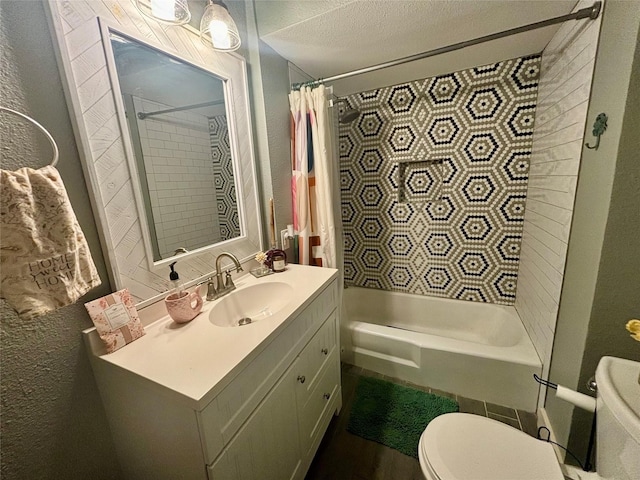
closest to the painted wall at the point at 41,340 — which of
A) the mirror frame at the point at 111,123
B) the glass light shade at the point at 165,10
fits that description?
the mirror frame at the point at 111,123

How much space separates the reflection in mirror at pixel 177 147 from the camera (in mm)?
945

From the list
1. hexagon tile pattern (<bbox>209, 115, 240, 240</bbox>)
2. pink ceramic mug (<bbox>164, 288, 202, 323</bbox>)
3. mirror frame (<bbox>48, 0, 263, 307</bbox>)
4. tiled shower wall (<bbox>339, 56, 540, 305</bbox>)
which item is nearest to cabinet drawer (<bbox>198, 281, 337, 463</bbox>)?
pink ceramic mug (<bbox>164, 288, 202, 323</bbox>)

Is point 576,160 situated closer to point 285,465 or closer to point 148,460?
point 285,465

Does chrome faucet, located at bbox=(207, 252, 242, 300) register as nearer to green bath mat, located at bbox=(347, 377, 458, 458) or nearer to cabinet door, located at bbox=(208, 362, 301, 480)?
cabinet door, located at bbox=(208, 362, 301, 480)

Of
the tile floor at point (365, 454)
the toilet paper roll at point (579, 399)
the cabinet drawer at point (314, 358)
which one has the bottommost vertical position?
the tile floor at point (365, 454)

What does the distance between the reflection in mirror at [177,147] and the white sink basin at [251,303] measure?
11.5 inches

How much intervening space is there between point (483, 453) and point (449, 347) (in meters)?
0.77

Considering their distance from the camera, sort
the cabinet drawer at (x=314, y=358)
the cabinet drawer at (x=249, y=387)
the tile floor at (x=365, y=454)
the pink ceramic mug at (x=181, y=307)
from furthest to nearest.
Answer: the tile floor at (x=365, y=454) → the cabinet drawer at (x=314, y=358) → the pink ceramic mug at (x=181, y=307) → the cabinet drawer at (x=249, y=387)

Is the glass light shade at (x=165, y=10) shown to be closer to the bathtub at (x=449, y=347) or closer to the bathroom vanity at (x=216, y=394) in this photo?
Answer: the bathroom vanity at (x=216, y=394)

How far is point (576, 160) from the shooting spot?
1133mm

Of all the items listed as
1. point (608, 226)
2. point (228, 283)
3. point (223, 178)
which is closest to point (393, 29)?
point (223, 178)

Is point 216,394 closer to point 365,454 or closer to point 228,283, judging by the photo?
point 228,283

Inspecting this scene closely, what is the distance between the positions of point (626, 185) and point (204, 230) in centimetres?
162

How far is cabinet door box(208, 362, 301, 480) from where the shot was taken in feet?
2.38
